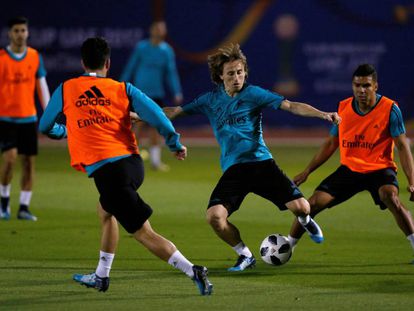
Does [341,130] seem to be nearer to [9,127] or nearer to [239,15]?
[9,127]

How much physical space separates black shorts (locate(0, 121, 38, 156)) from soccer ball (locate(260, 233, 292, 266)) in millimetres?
4835

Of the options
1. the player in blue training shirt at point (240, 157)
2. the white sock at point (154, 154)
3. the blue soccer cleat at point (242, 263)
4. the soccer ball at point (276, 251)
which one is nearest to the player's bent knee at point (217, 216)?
the player in blue training shirt at point (240, 157)

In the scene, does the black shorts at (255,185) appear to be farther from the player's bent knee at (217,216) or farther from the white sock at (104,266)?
the white sock at (104,266)

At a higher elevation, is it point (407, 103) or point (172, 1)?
point (172, 1)

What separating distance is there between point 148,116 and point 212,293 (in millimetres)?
1524

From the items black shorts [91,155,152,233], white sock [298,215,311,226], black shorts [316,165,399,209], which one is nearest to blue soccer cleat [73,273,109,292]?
black shorts [91,155,152,233]

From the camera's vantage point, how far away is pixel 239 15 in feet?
92.4

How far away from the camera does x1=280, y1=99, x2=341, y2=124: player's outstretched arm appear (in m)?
9.37

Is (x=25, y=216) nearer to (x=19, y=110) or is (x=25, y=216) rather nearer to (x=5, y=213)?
(x=5, y=213)

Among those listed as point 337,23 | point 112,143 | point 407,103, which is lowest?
point 407,103

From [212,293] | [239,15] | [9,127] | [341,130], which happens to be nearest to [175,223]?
[9,127]

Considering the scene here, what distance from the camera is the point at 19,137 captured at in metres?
14.4

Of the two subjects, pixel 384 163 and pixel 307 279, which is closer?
pixel 307 279

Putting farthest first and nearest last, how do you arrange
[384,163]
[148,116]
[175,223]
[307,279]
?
[175,223] < [384,163] < [307,279] < [148,116]
